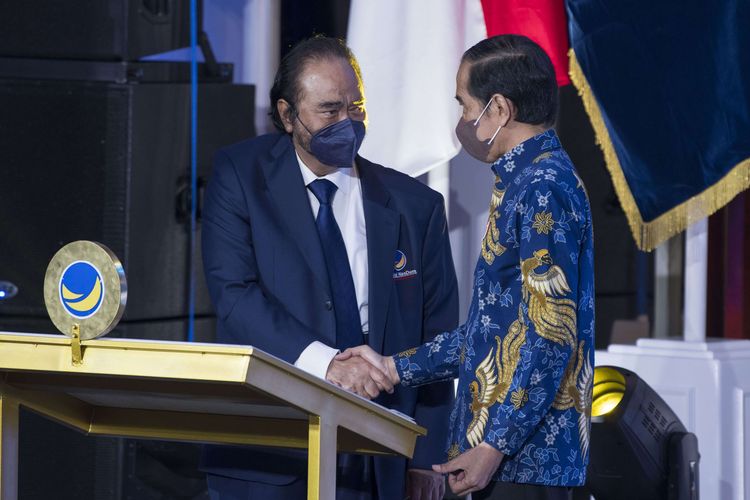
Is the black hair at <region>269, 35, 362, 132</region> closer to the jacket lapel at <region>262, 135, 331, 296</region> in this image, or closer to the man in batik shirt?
the jacket lapel at <region>262, 135, 331, 296</region>

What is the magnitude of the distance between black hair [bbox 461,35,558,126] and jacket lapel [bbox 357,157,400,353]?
0.42 m

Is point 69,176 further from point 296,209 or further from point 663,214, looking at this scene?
point 663,214

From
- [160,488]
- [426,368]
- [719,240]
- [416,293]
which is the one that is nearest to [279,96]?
[416,293]

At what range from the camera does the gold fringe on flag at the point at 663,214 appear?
11.7 feet

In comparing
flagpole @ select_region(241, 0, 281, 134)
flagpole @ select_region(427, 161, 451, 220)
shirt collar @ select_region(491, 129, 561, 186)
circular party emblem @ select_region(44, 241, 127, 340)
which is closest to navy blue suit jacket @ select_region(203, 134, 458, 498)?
shirt collar @ select_region(491, 129, 561, 186)

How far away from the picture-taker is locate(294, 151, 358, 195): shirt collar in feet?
8.41

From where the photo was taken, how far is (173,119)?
11.1 ft

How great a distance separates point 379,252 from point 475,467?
1.94 ft

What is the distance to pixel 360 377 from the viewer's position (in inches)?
91.7

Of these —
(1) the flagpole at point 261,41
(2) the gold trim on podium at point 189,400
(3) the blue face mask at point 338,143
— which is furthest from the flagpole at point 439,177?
(2) the gold trim on podium at point 189,400

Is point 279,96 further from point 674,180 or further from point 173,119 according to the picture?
point 674,180

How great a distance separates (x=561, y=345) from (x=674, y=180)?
175 cm

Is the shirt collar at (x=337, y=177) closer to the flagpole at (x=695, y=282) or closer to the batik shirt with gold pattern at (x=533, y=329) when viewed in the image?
the batik shirt with gold pattern at (x=533, y=329)

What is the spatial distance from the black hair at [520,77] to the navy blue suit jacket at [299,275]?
1.48ft
